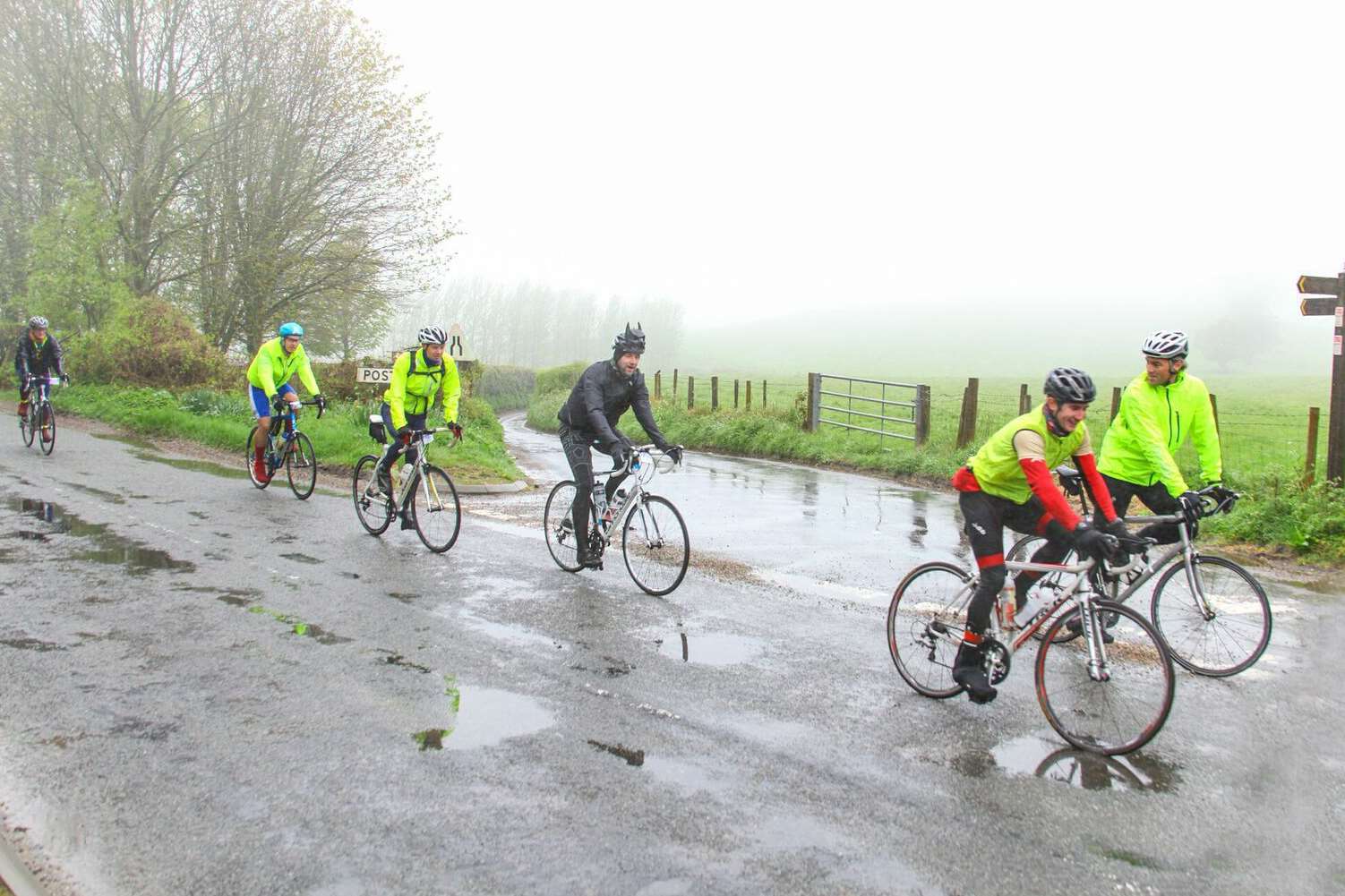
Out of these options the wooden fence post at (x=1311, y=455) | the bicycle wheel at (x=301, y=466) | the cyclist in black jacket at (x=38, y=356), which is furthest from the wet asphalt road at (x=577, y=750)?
the cyclist in black jacket at (x=38, y=356)

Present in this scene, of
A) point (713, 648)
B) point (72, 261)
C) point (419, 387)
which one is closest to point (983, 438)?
point (419, 387)

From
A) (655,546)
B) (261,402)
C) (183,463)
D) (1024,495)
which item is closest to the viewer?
(1024,495)

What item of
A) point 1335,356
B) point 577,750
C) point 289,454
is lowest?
point 577,750

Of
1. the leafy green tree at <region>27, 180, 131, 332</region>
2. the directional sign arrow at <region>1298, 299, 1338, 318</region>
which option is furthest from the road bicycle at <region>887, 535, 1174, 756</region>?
the leafy green tree at <region>27, 180, 131, 332</region>

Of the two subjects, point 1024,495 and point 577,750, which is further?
point 1024,495

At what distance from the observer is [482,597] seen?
24.5ft

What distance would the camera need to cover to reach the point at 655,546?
778 cm

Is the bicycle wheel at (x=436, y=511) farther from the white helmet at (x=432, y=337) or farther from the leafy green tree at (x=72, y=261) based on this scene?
the leafy green tree at (x=72, y=261)

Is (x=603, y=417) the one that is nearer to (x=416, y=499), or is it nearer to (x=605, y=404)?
(x=605, y=404)

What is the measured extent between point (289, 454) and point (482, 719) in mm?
8041

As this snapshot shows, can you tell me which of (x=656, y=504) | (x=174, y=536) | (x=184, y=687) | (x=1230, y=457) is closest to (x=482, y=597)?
(x=656, y=504)

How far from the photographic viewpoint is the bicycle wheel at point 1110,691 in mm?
4594

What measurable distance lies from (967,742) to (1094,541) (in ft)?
3.72

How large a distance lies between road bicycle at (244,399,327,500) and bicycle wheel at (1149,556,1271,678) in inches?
361
